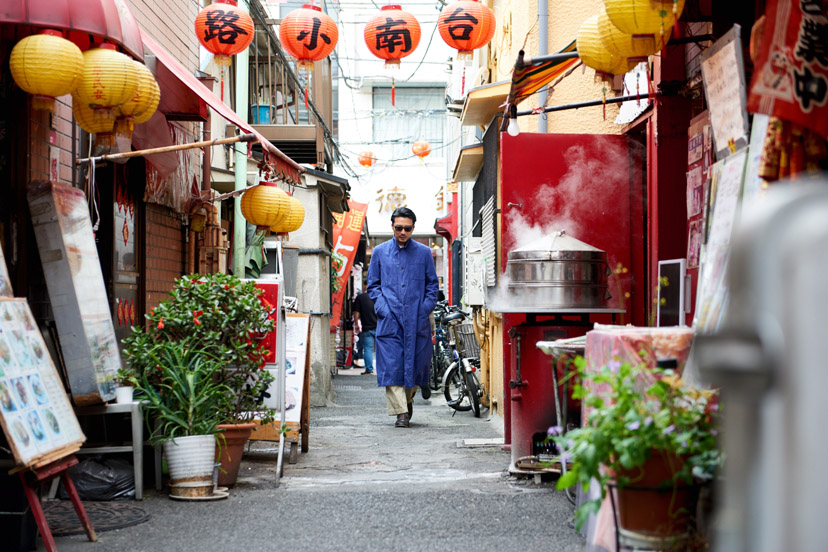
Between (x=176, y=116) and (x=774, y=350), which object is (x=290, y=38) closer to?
(x=176, y=116)

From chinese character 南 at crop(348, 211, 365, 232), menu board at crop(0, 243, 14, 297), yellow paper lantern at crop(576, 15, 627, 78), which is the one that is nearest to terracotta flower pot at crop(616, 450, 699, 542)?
yellow paper lantern at crop(576, 15, 627, 78)

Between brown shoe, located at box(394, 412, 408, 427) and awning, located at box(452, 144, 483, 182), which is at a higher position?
awning, located at box(452, 144, 483, 182)

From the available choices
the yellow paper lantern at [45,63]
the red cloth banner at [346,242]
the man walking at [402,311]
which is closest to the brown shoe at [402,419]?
the man walking at [402,311]

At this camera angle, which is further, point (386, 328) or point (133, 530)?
point (386, 328)

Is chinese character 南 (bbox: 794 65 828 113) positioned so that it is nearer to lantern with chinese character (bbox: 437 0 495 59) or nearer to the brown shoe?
the brown shoe

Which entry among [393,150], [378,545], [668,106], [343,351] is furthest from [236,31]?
[393,150]

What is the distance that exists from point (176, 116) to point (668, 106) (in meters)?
4.68

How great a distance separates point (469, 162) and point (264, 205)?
4.89 m

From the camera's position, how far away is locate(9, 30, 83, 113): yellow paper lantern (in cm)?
527

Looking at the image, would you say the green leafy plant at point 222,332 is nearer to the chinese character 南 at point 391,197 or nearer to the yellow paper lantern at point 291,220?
the yellow paper lantern at point 291,220

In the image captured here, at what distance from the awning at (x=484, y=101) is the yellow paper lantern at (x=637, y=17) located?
17.4 feet

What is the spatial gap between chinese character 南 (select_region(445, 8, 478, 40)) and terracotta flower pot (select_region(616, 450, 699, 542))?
30.5 ft

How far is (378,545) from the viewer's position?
501 cm

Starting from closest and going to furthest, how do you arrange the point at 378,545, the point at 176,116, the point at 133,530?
1. the point at 378,545
2. the point at 133,530
3. the point at 176,116
